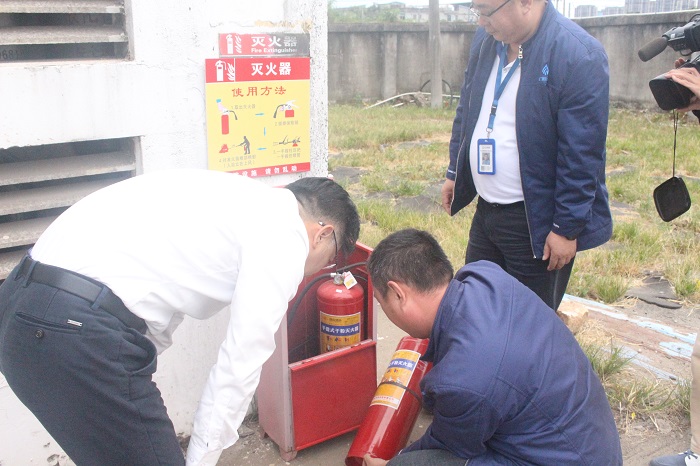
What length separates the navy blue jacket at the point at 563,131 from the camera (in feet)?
8.44

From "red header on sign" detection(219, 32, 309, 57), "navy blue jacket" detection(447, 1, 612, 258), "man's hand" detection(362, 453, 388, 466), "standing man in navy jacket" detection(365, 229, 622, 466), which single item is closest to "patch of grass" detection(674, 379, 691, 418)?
"navy blue jacket" detection(447, 1, 612, 258)

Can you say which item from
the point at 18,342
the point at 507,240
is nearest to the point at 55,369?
the point at 18,342

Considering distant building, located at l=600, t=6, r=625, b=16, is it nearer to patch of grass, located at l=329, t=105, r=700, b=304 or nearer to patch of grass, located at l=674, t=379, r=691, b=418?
patch of grass, located at l=329, t=105, r=700, b=304

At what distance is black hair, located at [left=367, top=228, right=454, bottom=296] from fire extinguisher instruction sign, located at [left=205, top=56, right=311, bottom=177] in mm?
879

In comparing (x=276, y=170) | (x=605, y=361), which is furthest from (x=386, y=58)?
(x=276, y=170)

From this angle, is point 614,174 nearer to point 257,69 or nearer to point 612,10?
point 257,69

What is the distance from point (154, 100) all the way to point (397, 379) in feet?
4.94

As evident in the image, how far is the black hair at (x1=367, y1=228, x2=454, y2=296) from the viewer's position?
7.38 feet

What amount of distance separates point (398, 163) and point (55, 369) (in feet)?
23.5

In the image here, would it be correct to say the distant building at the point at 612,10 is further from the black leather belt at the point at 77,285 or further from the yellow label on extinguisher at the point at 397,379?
the black leather belt at the point at 77,285

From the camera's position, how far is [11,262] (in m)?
2.56

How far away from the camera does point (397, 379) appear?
2.90m

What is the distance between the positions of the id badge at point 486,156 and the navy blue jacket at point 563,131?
134mm

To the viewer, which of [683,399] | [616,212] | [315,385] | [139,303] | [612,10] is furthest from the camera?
[612,10]
